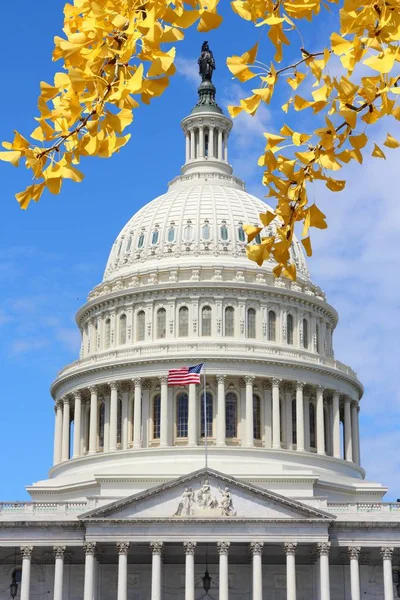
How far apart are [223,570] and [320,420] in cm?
2742

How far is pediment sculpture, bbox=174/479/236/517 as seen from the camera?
8294cm

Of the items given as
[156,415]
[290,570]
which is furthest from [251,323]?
[290,570]

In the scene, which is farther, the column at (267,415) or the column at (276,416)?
the column at (267,415)

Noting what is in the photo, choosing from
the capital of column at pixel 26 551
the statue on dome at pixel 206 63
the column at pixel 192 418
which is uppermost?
the statue on dome at pixel 206 63

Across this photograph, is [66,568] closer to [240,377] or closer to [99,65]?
[240,377]

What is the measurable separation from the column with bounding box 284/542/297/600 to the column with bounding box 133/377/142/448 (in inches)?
905

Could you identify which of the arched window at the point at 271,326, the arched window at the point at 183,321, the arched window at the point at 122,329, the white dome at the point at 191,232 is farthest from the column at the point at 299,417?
the arched window at the point at 122,329

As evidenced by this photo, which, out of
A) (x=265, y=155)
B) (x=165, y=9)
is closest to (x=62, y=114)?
(x=165, y=9)

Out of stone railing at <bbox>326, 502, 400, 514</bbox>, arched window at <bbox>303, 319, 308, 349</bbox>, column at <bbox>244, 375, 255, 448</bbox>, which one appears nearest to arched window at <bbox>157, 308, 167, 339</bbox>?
column at <bbox>244, 375, 255, 448</bbox>

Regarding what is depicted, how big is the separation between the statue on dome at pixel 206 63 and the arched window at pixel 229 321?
1441 inches

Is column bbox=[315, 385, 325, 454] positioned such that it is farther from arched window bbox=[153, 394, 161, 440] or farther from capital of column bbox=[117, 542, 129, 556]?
capital of column bbox=[117, 542, 129, 556]

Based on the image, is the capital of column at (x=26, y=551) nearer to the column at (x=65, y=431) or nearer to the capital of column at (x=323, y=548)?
the capital of column at (x=323, y=548)

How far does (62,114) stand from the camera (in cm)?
793

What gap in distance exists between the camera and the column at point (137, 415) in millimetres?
101438
